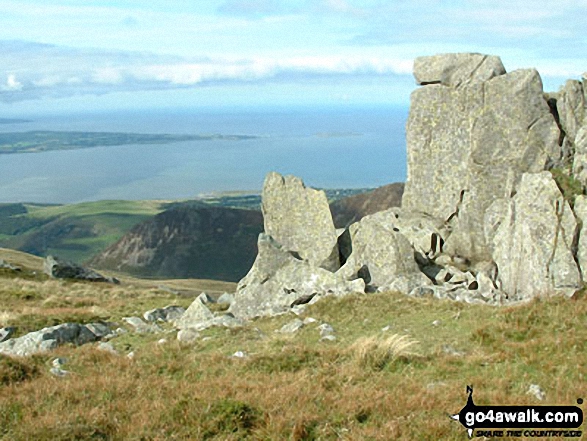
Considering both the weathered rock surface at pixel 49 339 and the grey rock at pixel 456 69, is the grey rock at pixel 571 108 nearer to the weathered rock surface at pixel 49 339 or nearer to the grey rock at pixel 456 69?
the grey rock at pixel 456 69

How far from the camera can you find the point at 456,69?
3616 centimetres

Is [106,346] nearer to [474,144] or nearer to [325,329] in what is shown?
[325,329]

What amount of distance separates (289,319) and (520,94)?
20.2 meters

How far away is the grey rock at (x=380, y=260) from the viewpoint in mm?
28484

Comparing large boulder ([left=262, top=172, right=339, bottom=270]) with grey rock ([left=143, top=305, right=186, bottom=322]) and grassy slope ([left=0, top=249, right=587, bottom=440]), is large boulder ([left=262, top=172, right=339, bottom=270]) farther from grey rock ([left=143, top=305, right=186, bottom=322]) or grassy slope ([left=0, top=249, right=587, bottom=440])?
grassy slope ([left=0, top=249, right=587, bottom=440])

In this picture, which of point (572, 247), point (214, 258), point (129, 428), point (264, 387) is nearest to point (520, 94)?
Result: point (572, 247)

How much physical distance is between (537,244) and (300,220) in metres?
13.2

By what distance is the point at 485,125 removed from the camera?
3344 centimetres

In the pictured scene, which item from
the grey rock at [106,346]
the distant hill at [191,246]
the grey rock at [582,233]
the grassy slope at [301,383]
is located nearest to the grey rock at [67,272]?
the grey rock at [106,346]

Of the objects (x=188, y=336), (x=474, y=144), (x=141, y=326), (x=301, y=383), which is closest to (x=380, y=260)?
(x=474, y=144)

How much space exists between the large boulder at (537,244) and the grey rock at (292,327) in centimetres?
1217

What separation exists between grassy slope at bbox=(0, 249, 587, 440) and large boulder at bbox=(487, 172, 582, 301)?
31.3ft

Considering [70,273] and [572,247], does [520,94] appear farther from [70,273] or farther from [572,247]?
[70,273]

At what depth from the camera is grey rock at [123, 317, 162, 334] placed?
2166 cm
